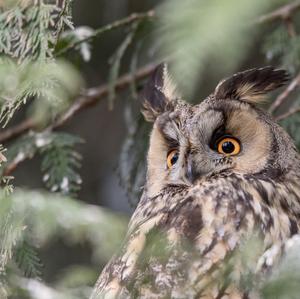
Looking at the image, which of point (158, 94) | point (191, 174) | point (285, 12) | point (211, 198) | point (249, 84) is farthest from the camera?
point (285, 12)

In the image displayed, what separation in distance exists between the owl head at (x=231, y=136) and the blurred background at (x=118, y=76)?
0.52 ft

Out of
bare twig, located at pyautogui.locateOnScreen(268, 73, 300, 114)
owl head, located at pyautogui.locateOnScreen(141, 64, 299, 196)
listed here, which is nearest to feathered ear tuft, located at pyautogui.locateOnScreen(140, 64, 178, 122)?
owl head, located at pyautogui.locateOnScreen(141, 64, 299, 196)

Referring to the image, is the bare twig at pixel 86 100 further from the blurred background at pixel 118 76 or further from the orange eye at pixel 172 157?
the orange eye at pixel 172 157

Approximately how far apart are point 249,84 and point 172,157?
44 centimetres

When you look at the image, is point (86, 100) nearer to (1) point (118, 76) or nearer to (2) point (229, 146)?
(1) point (118, 76)

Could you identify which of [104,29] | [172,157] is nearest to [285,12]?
[104,29]

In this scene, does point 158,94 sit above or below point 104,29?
below

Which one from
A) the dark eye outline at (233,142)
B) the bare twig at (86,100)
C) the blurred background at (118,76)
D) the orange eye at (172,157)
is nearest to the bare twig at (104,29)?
the blurred background at (118,76)

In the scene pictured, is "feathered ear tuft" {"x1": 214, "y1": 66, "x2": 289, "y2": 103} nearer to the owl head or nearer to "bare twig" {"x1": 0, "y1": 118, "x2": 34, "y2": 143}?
the owl head

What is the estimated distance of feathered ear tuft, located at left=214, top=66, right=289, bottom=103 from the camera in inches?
99.8

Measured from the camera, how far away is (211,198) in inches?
90.7

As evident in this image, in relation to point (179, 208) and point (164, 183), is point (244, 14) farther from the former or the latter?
point (164, 183)

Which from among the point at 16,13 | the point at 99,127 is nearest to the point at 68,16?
the point at 16,13

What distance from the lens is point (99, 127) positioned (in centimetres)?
543
